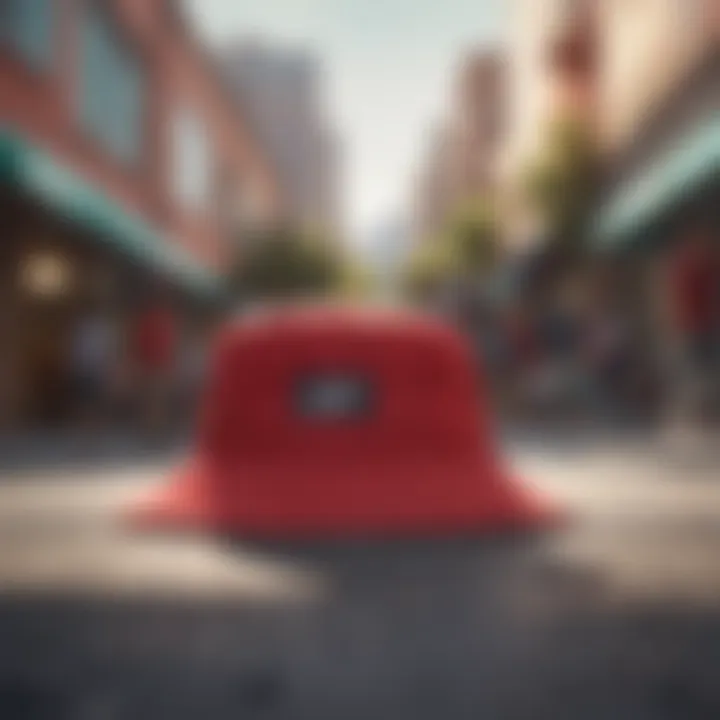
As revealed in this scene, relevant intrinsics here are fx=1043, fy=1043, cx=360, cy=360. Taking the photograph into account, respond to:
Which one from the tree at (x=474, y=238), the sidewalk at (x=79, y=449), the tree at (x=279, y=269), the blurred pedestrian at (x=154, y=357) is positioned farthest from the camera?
the tree at (x=474, y=238)

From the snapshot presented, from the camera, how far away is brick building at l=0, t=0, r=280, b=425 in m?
12.6

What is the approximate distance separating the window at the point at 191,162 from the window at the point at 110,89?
9.62 feet

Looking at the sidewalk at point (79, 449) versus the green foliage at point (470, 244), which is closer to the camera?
the sidewalk at point (79, 449)

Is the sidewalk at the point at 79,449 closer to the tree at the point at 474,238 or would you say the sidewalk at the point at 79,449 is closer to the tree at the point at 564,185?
the tree at the point at 564,185

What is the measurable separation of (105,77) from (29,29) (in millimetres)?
4764

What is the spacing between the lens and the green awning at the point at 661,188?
36.8 feet

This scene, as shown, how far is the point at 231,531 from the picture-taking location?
461 cm

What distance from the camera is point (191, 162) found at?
2567cm

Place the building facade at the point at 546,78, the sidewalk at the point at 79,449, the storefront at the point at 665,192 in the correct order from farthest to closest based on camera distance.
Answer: the building facade at the point at 546,78
the storefront at the point at 665,192
the sidewalk at the point at 79,449

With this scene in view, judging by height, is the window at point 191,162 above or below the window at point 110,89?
above

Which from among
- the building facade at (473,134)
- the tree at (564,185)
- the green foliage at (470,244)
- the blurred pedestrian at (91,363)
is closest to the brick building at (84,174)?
the blurred pedestrian at (91,363)

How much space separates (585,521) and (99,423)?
8.97 meters

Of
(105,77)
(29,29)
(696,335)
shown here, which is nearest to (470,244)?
(105,77)

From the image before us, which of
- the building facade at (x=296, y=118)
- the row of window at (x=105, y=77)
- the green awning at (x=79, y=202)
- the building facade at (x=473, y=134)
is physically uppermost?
the building facade at (x=296, y=118)
